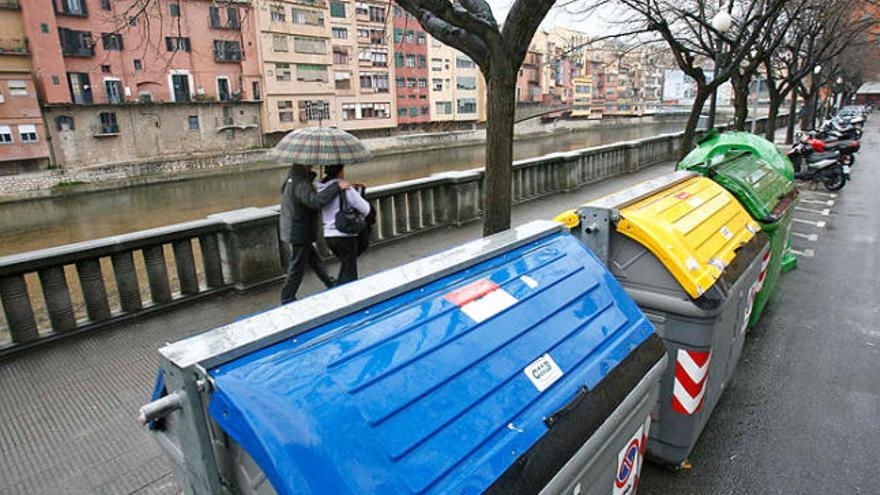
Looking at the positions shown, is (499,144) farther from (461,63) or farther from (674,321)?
(461,63)

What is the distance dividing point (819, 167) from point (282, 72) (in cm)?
4733

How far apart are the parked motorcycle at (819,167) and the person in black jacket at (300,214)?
14156mm

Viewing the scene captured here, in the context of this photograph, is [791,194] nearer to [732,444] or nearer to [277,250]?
[732,444]

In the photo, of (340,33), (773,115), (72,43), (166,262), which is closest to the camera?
(166,262)

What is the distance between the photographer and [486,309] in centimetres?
217

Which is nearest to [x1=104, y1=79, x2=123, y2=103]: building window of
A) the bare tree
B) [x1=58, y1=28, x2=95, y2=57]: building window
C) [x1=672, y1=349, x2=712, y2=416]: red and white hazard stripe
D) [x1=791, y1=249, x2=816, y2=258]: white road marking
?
[x1=58, y1=28, x2=95, y2=57]: building window

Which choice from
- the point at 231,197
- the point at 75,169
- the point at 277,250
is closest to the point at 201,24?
the point at 75,169

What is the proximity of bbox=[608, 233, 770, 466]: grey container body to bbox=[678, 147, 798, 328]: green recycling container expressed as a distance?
130cm

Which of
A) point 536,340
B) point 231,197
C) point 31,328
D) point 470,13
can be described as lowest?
point 231,197

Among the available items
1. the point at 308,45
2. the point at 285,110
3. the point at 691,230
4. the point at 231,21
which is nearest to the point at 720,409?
the point at 691,230

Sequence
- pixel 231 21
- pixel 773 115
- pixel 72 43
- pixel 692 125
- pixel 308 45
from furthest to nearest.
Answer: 1. pixel 308 45
2. pixel 72 43
3. pixel 773 115
4. pixel 692 125
5. pixel 231 21

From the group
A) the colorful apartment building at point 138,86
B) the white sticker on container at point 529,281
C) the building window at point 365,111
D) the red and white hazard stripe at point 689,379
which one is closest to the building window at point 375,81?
the building window at point 365,111

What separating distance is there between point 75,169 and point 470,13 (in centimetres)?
4300

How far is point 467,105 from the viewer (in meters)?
69.7
